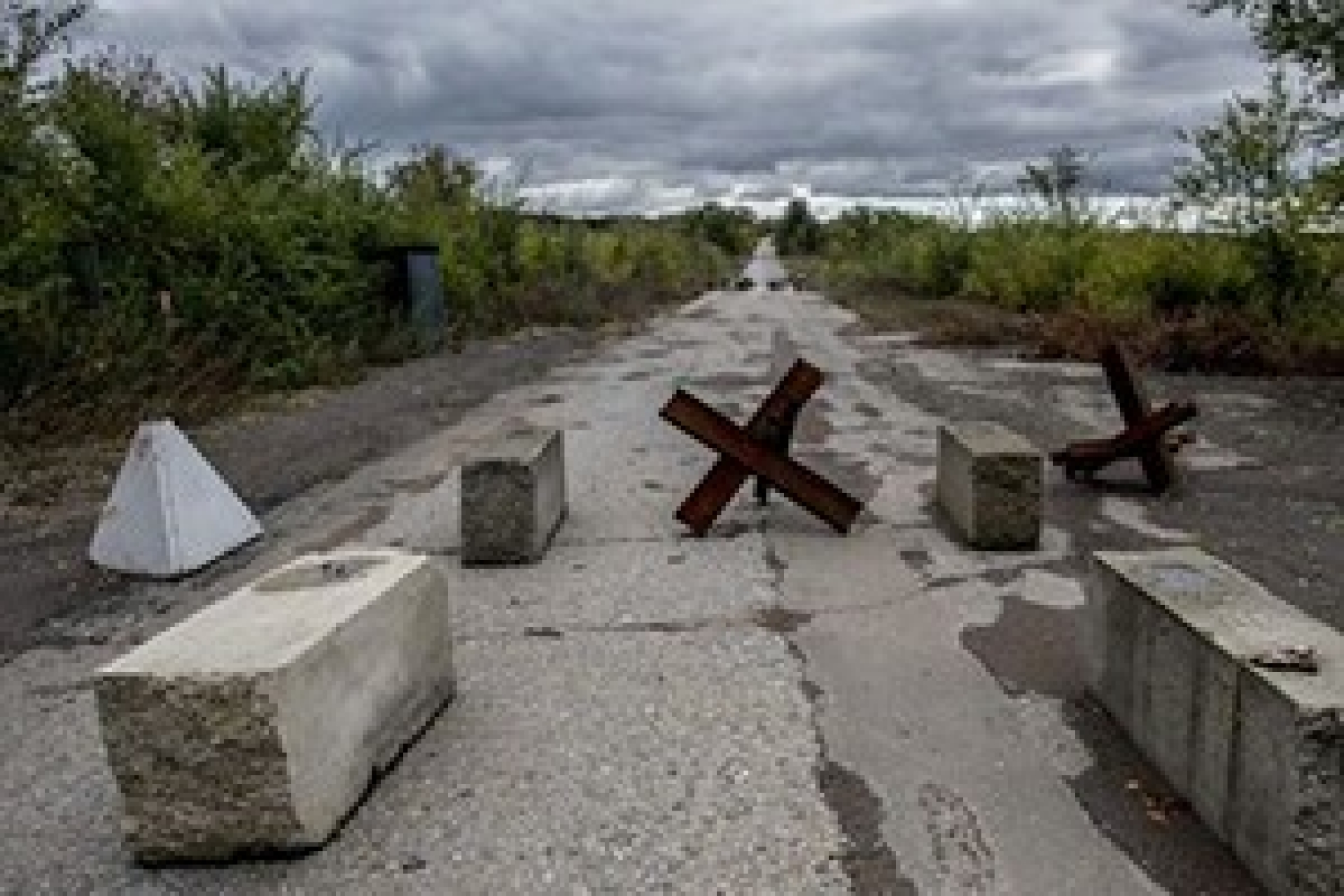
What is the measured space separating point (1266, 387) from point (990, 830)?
11.4 metres

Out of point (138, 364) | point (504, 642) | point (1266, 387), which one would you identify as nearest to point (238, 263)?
point (138, 364)

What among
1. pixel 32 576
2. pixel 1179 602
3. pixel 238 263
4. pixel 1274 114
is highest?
pixel 1274 114

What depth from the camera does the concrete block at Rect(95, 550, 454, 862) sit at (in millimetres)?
3451

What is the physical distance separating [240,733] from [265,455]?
23.4 feet

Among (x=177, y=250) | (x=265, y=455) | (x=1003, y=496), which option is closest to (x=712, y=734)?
(x=1003, y=496)

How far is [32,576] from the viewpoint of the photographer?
6.80m

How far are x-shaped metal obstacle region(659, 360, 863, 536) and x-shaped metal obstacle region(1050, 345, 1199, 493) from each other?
1971mm

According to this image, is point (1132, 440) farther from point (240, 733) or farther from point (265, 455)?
point (265, 455)

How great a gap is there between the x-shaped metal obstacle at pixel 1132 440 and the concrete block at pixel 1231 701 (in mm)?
3571

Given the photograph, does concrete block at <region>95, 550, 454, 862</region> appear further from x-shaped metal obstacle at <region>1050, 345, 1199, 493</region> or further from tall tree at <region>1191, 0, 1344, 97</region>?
tall tree at <region>1191, 0, 1344, 97</region>

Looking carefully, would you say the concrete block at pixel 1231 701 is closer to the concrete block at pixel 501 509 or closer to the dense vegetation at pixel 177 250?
the concrete block at pixel 501 509

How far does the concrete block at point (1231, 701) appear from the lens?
3109 mm

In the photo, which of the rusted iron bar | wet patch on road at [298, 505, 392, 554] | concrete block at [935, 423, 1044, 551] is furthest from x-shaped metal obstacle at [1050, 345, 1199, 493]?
wet patch on road at [298, 505, 392, 554]

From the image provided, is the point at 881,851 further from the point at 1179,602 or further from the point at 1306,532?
the point at 1306,532
